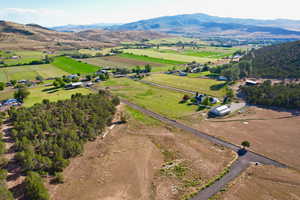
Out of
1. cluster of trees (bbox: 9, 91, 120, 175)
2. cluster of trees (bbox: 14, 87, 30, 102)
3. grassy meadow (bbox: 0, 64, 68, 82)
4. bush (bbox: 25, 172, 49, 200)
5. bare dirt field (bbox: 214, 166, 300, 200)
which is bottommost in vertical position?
bare dirt field (bbox: 214, 166, 300, 200)

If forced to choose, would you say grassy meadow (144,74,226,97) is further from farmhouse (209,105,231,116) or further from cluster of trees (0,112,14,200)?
cluster of trees (0,112,14,200)

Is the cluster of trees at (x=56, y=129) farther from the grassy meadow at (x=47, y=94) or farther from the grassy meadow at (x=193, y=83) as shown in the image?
the grassy meadow at (x=193, y=83)

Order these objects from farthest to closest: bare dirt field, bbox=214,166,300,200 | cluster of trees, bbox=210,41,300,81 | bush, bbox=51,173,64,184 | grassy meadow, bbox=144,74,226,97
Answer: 1. cluster of trees, bbox=210,41,300,81
2. grassy meadow, bbox=144,74,226,97
3. bush, bbox=51,173,64,184
4. bare dirt field, bbox=214,166,300,200

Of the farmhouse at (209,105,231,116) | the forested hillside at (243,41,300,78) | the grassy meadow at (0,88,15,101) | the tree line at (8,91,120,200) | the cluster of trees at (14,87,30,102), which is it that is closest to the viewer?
the tree line at (8,91,120,200)

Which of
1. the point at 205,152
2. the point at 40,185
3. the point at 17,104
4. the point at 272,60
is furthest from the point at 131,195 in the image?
the point at 272,60

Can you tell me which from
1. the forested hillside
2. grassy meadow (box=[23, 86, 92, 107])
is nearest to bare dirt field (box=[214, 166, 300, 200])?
grassy meadow (box=[23, 86, 92, 107])

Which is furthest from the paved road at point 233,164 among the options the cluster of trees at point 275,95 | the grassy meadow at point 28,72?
the grassy meadow at point 28,72

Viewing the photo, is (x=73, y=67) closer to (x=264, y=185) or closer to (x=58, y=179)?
(x=58, y=179)
